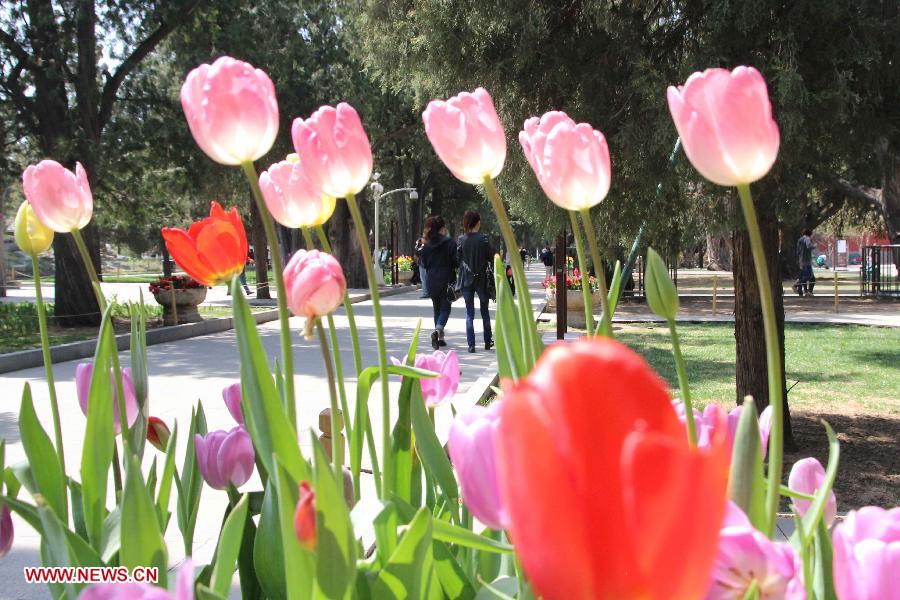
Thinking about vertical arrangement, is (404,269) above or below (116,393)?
above

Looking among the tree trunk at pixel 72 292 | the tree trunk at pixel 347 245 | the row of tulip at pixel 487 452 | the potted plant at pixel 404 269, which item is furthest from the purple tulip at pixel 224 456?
the potted plant at pixel 404 269

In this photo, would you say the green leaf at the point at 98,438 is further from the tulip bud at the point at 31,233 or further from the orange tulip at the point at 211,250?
the tulip bud at the point at 31,233

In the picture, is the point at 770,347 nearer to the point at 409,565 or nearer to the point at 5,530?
the point at 409,565

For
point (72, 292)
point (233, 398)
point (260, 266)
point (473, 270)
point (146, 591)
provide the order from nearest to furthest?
point (146, 591), point (233, 398), point (473, 270), point (72, 292), point (260, 266)

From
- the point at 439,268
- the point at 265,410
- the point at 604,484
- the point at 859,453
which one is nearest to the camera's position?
the point at 604,484

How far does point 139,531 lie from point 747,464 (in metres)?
0.55

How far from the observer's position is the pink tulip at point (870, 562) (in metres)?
0.58

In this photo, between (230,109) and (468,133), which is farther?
(468,133)

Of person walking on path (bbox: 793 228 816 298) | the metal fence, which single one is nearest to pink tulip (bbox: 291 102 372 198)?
the metal fence

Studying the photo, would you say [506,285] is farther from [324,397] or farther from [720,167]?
[324,397]

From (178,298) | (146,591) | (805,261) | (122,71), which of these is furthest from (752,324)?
(805,261)

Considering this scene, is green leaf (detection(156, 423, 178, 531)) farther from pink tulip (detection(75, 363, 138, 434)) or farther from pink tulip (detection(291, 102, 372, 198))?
pink tulip (detection(291, 102, 372, 198))

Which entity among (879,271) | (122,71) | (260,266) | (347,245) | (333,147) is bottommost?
(879,271)

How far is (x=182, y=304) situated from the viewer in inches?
567
